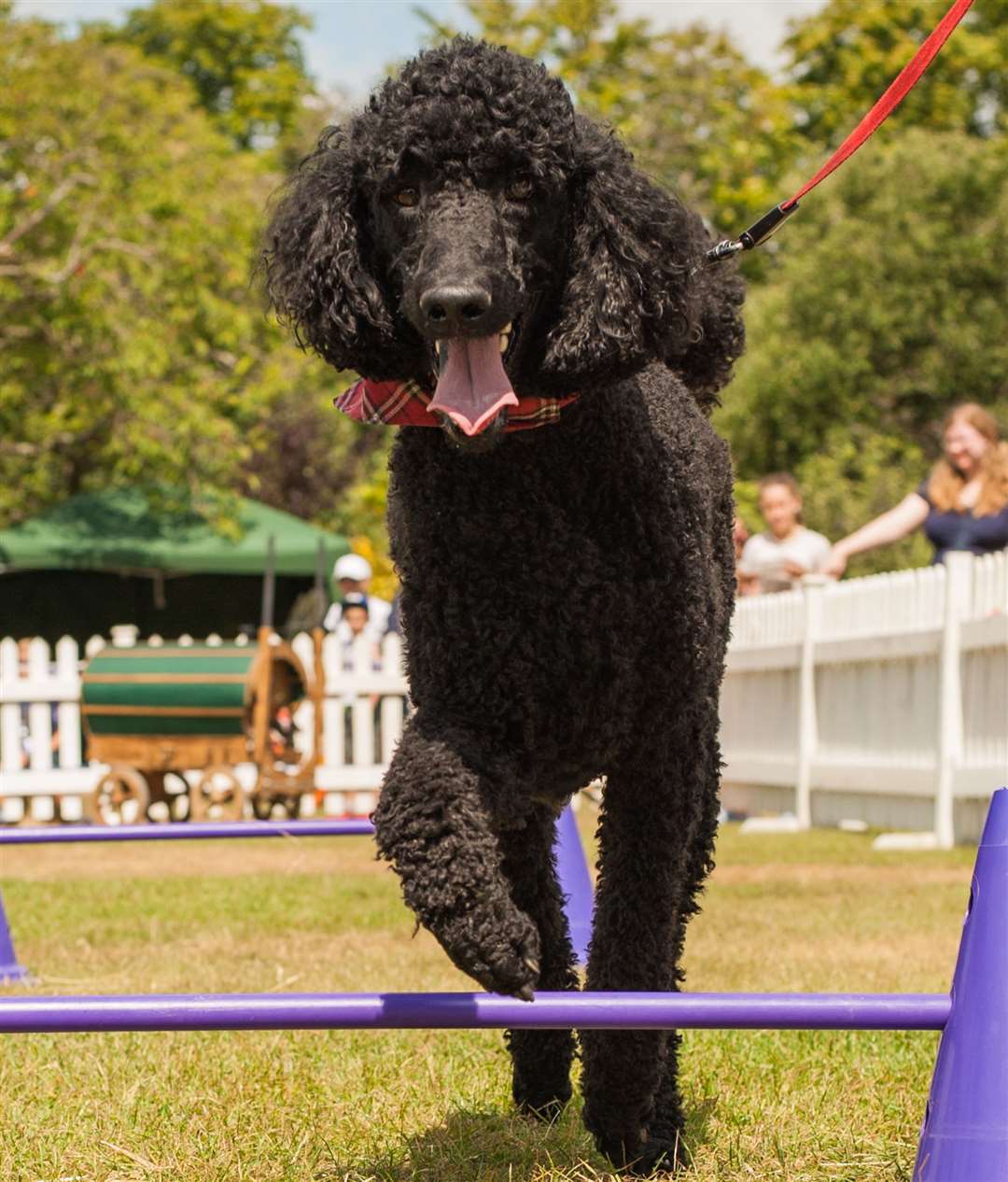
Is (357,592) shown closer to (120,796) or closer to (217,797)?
(217,797)

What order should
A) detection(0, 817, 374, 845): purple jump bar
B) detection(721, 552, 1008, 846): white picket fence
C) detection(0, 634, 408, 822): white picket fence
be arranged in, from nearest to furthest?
1. detection(0, 817, 374, 845): purple jump bar
2. detection(721, 552, 1008, 846): white picket fence
3. detection(0, 634, 408, 822): white picket fence

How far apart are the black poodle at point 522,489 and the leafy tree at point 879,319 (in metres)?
21.4

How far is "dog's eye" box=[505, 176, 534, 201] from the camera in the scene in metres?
2.81

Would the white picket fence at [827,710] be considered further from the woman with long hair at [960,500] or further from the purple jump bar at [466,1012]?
the purple jump bar at [466,1012]

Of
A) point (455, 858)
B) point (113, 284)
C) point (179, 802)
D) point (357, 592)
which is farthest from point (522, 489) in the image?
point (113, 284)

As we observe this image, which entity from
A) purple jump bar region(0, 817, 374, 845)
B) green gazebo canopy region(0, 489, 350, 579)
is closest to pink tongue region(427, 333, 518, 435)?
purple jump bar region(0, 817, 374, 845)

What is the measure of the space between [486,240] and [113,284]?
18.2 meters

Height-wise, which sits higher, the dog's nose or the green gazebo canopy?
the dog's nose

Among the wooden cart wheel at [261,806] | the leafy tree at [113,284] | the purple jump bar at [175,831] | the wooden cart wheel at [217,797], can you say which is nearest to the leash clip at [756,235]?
the purple jump bar at [175,831]

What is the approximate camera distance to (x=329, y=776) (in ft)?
43.6

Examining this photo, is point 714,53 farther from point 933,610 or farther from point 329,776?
point 933,610

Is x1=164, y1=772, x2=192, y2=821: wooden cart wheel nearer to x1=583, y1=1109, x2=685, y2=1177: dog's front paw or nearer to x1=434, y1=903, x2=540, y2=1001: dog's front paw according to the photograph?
x1=583, y1=1109, x2=685, y2=1177: dog's front paw

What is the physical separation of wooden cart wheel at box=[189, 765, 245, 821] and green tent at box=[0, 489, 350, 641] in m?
6.38

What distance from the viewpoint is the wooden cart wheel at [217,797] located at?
12.1 metres
